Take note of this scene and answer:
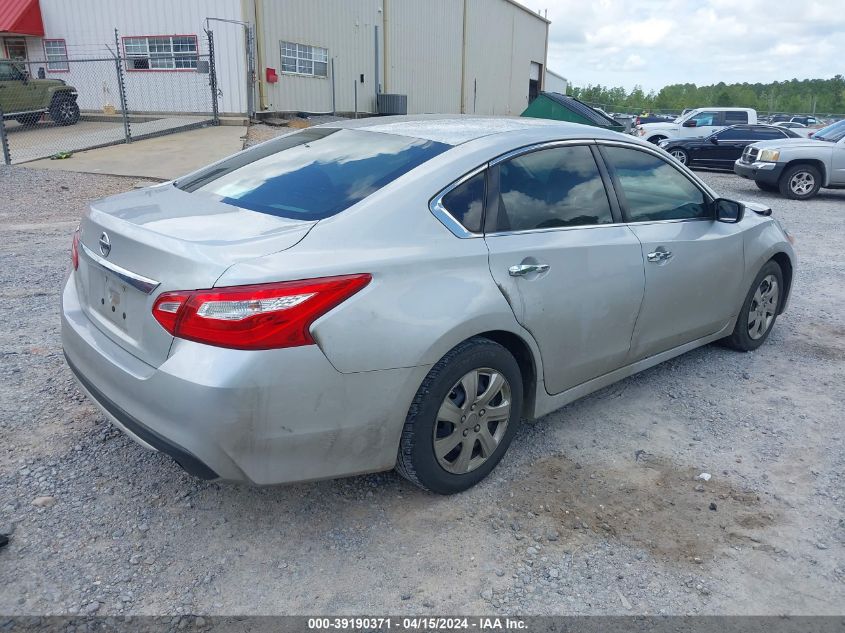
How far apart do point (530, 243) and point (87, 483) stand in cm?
225

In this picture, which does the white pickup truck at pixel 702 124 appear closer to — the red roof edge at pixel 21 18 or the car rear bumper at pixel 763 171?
the car rear bumper at pixel 763 171

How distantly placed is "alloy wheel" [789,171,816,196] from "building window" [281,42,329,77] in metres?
13.6

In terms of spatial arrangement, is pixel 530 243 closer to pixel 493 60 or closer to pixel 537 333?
pixel 537 333

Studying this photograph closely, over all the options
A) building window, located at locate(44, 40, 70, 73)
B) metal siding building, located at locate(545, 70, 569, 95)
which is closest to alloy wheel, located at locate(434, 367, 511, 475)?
building window, located at locate(44, 40, 70, 73)

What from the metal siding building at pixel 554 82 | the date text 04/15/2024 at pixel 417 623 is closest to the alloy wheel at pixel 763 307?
the date text 04/15/2024 at pixel 417 623

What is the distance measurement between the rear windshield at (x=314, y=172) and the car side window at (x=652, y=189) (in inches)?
45.5

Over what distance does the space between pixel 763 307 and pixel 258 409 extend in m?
3.94

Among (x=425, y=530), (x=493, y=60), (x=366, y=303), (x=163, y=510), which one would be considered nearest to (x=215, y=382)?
(x=366, y=303)

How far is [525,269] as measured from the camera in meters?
3.05

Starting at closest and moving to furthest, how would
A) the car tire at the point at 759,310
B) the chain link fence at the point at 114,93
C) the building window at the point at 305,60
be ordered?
the car tire at the point at 759,310 → the chain link fence at the point at 114,93 → the building window at the point at 305,60

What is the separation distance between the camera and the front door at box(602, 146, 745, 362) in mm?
3755

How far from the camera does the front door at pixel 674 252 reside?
3.76m

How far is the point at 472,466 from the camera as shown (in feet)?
10.1

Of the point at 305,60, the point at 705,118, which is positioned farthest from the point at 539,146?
the point at 705,118
